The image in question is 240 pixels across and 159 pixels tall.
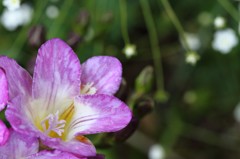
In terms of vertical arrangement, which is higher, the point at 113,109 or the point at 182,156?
the point at 113,109

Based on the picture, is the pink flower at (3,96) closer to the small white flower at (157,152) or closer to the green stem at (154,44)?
the green stem at (154,44)

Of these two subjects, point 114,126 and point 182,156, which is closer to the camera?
point 114,126

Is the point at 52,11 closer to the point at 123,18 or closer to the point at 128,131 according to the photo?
the point at 123,18

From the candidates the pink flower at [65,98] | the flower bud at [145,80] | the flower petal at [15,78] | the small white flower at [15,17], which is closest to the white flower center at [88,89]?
the pink flower at [65,98]

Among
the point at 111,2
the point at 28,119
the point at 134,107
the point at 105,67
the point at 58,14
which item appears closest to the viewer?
the point at 28,119

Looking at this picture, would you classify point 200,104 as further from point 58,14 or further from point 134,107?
point 134,107

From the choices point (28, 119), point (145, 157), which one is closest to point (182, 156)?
point (145, 157)

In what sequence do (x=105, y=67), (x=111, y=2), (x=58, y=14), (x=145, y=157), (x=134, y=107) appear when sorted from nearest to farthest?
(x=105, y=67), (x=134, y=107), (x=58, y=14), (x=111, y=2), (x=145, y=157)
